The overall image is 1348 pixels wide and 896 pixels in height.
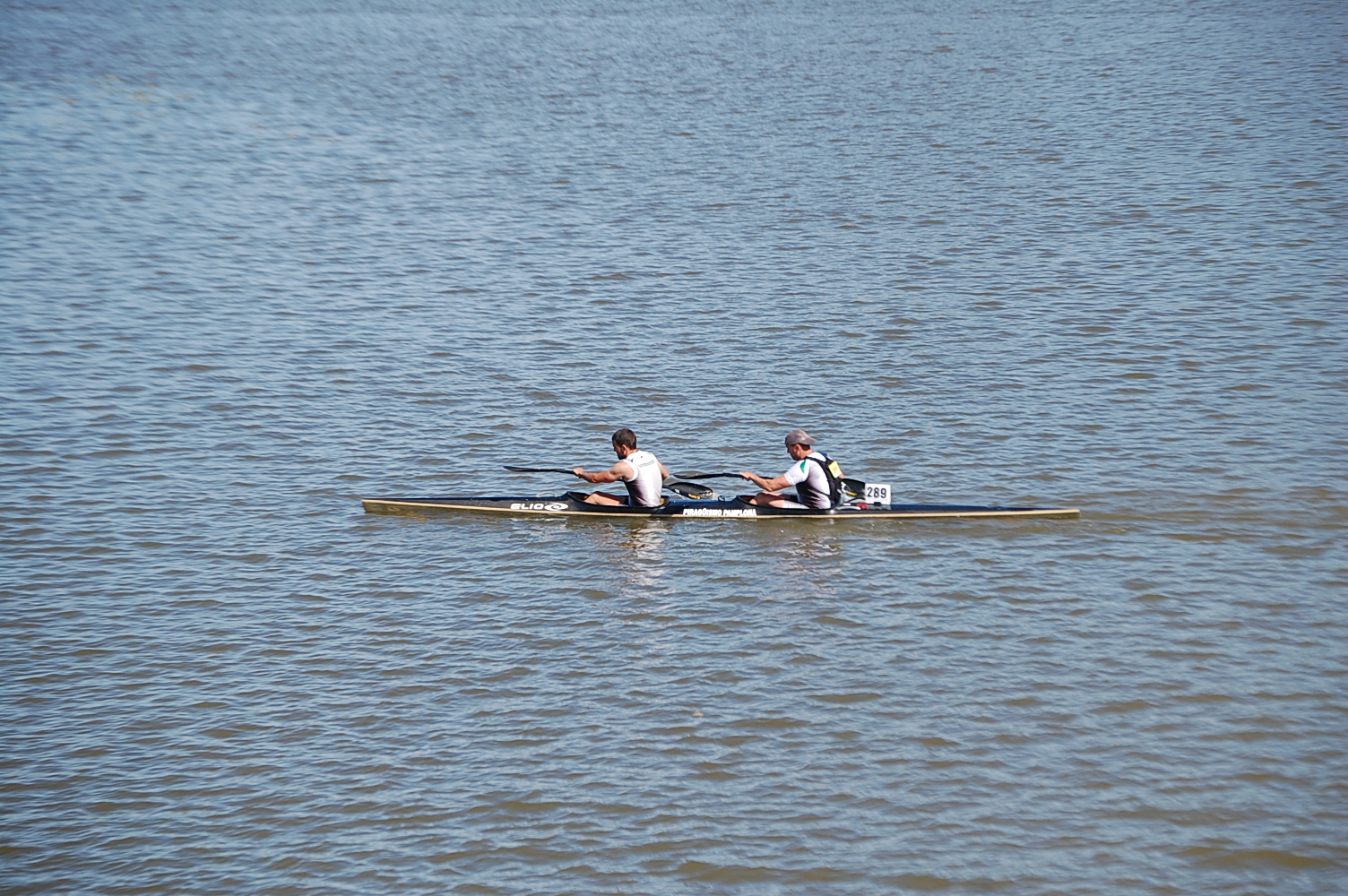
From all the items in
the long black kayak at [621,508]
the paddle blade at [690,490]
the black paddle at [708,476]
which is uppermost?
the black paddle at [708,476]

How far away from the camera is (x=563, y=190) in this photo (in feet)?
119

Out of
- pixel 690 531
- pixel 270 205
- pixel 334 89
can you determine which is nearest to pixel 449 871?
pixel 690 531

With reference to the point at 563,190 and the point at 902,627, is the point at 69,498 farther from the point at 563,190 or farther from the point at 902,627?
the point at 563,190

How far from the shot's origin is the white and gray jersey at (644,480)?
18.0m

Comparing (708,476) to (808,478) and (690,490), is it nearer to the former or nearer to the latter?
(690,490)

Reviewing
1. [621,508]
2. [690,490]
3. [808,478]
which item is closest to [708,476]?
[690,490]

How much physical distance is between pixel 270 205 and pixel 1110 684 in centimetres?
2746

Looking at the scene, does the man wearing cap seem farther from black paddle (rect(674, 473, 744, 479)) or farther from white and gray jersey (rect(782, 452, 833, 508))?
black paddle (rect(674, 473, 744, 479))

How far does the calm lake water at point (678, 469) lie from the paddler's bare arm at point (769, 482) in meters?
0.57

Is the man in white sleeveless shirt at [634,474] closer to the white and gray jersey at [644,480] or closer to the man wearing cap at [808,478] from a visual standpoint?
the white and gray jersey at [644,480]

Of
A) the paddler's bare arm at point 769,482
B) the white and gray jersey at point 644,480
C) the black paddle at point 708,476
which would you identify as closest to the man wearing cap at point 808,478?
the paddler's bare arm at point 769,482

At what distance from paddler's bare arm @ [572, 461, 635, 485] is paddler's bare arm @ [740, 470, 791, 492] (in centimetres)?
123

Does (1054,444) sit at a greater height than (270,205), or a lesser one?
lesser

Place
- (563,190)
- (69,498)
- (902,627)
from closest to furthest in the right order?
(902,627) → (69,498) → (563,190)
